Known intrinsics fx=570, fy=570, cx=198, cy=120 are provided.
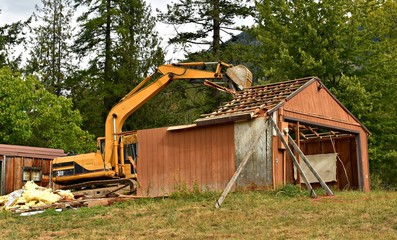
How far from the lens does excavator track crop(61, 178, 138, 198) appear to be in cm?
2133

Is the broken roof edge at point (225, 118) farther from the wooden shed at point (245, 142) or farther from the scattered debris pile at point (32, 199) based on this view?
the scattered debris pile at point (32, 199)

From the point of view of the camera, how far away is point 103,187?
22.2m

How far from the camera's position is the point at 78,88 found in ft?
131

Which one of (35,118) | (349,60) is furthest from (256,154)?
(35,118)

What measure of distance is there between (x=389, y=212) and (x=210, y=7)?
2598 centimetres

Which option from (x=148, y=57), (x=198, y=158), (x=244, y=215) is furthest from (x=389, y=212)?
(x=148, y=57)

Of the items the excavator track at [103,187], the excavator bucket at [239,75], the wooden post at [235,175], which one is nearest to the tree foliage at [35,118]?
the excavator track at [103,187]

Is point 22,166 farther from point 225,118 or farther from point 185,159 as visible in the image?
point 225,118

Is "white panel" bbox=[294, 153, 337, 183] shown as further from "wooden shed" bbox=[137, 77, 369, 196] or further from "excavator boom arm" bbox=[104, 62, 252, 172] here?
"excavator boom arm" bbox=[104, 62, 252, 172]

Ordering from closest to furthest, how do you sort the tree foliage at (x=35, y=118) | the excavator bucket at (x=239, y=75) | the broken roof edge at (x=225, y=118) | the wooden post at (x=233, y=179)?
the wooden post at (x=233, y=179), the broken roof edge at (x=225, y=118), the excavator bucket at (x=239, y=75), the tree foliage at (x=35, y=118)

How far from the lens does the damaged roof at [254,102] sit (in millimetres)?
18094

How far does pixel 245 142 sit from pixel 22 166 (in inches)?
452

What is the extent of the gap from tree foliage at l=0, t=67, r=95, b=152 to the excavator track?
27.7 feet

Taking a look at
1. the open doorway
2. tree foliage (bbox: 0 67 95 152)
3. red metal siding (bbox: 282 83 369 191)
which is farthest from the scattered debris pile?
tree foliage (bbox: 0 67 95 152)
